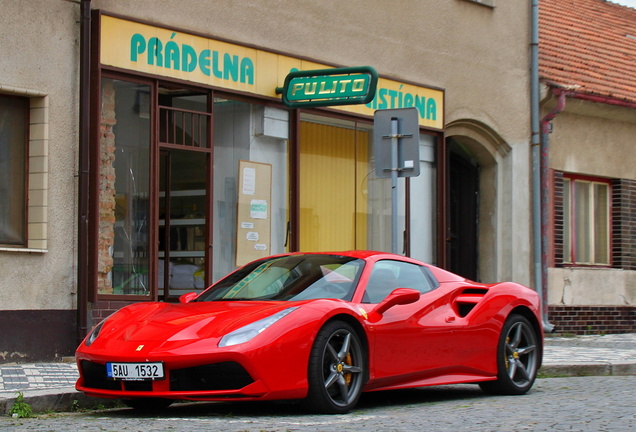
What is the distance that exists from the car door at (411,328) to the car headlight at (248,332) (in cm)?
93

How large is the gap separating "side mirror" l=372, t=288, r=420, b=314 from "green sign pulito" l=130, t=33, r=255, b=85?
18.4 feet

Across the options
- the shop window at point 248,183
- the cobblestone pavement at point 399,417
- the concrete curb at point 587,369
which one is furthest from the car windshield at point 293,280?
the shop window at point 248,183

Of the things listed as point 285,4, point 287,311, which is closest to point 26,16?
point 285,4

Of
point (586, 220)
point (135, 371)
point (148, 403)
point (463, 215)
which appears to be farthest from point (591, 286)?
point (135, 371)

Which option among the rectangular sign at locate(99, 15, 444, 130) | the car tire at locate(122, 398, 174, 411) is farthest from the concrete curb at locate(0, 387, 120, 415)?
the rectangular sign at locate(99, 15, 444, 130)

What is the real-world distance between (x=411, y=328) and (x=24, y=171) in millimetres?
5261

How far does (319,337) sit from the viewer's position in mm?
7863

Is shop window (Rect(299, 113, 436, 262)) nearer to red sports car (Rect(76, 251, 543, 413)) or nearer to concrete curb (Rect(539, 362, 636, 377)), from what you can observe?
concrete curb (Rect(539, 362, 636, 377))

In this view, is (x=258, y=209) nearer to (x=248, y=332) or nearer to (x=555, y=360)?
(x=555, y=360)

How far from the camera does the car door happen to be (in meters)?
8.52

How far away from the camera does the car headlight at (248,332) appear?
7605mm

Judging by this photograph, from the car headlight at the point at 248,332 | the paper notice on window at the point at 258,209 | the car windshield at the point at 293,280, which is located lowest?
the car headlight at the point at 248,332

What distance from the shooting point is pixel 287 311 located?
26.0ft

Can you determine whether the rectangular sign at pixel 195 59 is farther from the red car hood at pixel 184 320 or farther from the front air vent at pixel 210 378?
the front air vent at pixel 210 378
